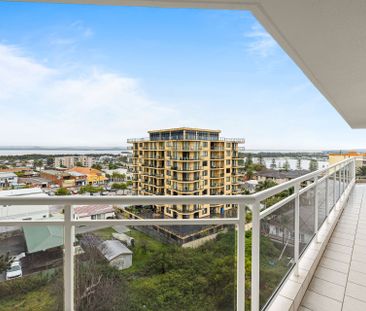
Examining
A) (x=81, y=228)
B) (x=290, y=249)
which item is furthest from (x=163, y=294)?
(x=290, y=249)

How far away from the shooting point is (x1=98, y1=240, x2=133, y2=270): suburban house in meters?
1.48

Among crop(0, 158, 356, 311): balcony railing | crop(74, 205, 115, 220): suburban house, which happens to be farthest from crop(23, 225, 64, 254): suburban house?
crop(74, 205, 115, 220): suburban house

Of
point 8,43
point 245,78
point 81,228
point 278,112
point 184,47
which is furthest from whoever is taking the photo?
point 278,112

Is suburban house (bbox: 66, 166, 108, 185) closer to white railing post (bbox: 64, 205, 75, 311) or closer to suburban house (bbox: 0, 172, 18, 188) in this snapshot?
suburban house (bbox: 0, 172, 18, 188)

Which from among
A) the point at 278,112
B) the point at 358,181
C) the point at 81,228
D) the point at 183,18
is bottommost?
the point at 358,181

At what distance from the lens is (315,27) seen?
5.68 feet

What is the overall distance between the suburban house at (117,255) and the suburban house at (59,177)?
184 inches

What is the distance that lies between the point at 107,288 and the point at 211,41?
16231 millimetres

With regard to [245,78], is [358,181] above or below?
below

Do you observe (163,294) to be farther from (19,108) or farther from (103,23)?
(19,108)

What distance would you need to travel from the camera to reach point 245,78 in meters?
19.4

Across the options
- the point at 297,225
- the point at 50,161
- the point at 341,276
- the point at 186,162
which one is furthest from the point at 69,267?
the point at 186,162

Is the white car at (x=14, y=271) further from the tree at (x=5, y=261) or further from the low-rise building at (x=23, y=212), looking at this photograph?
the low-rise building at (x=23, y=212)

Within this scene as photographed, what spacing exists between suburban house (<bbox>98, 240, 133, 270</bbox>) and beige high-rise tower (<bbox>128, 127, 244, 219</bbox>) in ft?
33.4
